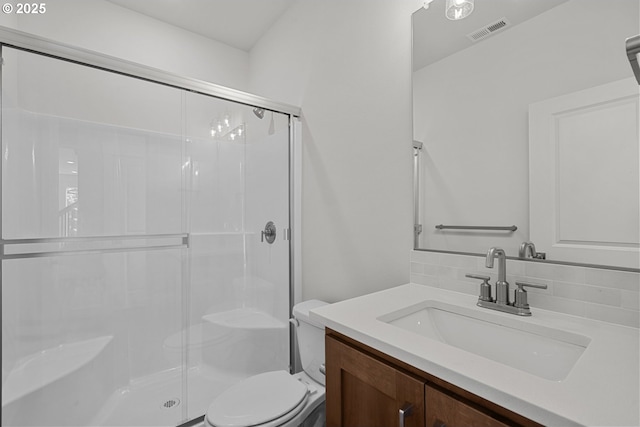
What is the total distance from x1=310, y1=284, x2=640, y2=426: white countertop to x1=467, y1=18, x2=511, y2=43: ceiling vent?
3.00ft

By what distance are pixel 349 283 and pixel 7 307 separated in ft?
4.68

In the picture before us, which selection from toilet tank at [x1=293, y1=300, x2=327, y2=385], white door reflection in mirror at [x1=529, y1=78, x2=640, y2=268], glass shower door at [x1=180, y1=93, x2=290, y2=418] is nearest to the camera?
white door reflection in mirror at [x1=529, y1=78, x2=640, y2=268]

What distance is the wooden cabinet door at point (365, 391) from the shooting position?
62cm

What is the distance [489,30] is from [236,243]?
1605mm

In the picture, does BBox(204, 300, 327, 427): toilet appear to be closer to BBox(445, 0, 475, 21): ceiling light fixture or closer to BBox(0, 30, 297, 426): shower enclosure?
BBox(0, 30, 297, 426): shower enclosure

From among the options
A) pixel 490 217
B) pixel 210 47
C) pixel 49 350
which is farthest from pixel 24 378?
pixel 210 47

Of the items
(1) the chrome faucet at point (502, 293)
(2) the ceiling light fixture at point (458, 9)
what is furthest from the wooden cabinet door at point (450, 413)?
(2) the ceiling light fixture at point (458, 9)

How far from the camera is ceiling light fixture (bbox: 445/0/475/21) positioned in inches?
42.7

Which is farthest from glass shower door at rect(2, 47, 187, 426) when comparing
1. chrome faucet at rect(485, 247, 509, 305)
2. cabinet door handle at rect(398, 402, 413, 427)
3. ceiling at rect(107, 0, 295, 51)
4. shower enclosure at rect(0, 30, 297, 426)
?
chrome faucet at rect(485, 247, 509, 305)

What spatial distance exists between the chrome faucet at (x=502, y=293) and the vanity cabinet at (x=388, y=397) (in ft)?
1.37

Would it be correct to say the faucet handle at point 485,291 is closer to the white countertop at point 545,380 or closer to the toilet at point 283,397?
the white countertop at point 545,380

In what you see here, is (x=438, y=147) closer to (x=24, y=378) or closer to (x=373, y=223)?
(x=373, y=223)

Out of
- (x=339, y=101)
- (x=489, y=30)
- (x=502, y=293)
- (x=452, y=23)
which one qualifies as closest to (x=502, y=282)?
(x=502, y=293)

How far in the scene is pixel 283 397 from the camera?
1176 millimetres
